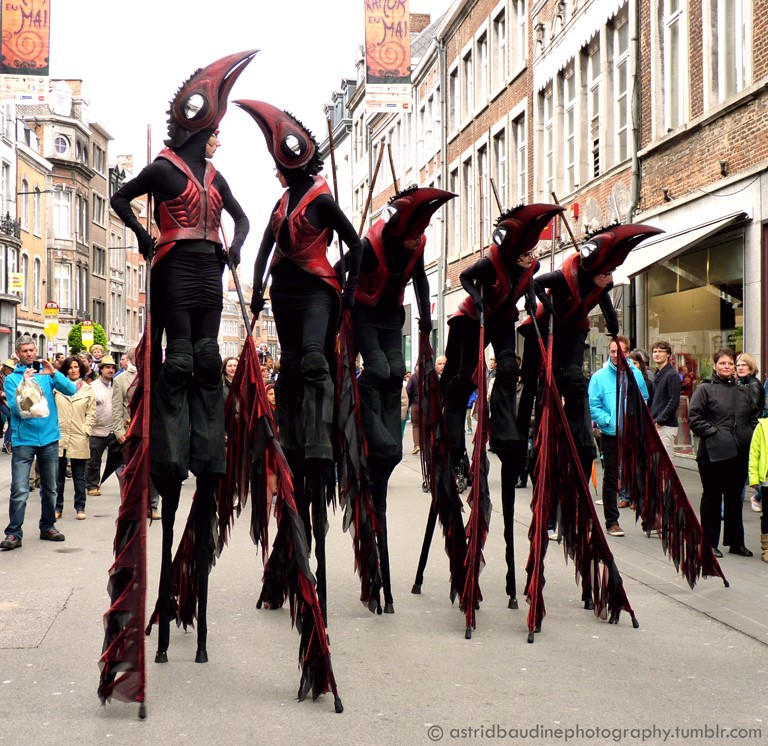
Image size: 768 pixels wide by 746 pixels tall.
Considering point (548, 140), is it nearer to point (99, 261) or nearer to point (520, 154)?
point (520, 154)

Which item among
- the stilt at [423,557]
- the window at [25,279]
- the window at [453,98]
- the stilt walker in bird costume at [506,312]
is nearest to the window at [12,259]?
the window at [25,279]

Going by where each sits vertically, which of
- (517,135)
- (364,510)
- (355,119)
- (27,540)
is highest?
(355,119)

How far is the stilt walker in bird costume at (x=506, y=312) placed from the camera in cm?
696

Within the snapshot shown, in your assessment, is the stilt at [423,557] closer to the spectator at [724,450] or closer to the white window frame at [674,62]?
the spectator at [724,450]

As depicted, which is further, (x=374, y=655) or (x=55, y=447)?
(x=55, y=447)

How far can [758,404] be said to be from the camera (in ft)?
32.3

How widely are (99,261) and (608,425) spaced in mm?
70221

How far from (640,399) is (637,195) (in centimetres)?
1412

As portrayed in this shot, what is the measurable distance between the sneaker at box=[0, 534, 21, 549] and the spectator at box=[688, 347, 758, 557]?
5770 millimetres

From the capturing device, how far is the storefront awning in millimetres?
15935

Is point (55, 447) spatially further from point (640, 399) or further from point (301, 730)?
point (301, 730)

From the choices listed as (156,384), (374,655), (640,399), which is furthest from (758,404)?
(156,384)

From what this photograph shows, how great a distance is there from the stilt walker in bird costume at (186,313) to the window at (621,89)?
1667cm

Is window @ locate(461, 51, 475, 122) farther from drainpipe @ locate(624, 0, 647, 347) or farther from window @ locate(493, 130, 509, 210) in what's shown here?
drainpipe @ locate(624, 0, 647, 347)
